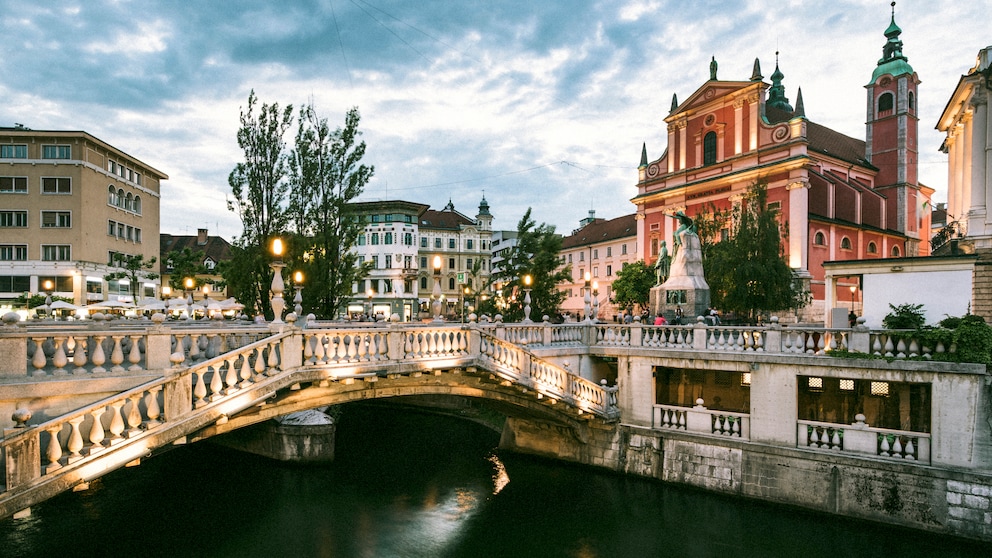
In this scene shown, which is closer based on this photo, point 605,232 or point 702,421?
point 702,421

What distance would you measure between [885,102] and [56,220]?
74.3 meters

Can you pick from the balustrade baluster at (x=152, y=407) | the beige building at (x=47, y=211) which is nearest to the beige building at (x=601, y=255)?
the beige building at (x=47, y=211)

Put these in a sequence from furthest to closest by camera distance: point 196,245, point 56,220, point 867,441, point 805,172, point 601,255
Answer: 1. point 196,245
2. point 601,255
3. point 56,220
4. point 805,172
5. point 867,441

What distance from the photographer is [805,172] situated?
40.6 metres

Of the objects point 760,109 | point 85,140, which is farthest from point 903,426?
point 85,140

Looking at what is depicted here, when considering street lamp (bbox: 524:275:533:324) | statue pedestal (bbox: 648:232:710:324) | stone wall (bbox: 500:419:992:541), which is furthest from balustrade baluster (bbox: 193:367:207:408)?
statue pedestal (bbox: 648:232:710:324)

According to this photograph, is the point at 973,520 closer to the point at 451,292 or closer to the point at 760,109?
the point at 760,109

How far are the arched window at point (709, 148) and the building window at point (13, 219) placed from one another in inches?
2254

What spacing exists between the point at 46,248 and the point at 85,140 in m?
9.45

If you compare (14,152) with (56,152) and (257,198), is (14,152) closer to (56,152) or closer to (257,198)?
(56,152)

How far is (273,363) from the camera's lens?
35.5 feet

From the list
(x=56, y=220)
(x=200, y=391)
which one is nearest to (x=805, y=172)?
(x=200, y=391)

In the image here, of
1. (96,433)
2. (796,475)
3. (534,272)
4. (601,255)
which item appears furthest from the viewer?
(601,255)

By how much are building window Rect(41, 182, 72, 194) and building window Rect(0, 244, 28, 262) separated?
16.4 ft
